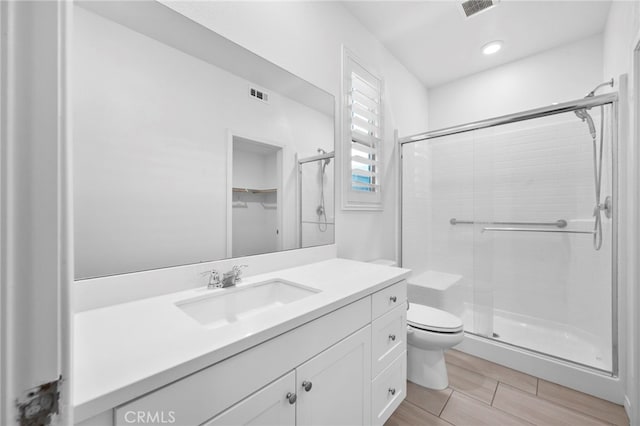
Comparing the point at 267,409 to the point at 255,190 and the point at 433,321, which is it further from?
the point at 433,321

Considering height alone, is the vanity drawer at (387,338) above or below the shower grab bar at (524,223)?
below

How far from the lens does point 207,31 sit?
45.8 inches

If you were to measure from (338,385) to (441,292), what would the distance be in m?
1.66

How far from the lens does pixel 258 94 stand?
1.37 m

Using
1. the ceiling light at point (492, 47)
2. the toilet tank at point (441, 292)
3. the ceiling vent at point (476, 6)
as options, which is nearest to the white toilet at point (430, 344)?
the toilet tank at point (441, 292)

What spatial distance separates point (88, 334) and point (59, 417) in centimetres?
53

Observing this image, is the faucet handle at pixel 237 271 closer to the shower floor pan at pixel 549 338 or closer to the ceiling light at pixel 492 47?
the shower floor pan at pixel 549 338

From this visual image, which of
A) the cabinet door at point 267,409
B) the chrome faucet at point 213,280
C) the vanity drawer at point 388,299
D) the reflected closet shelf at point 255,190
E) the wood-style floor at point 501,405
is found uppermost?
the reflected closet shelf at point 255,190

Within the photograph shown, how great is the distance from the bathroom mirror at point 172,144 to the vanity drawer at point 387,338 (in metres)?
0.63

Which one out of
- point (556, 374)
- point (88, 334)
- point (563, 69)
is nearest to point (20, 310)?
point (88, 334)

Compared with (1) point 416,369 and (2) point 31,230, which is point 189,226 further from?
(1) point 416,369

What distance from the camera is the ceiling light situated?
2324mm

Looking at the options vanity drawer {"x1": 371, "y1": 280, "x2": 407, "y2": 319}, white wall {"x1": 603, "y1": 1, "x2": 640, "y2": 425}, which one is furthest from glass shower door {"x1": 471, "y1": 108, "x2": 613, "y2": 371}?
vanity drawer {"x1": 371, "y1": 280, "x2": 407, "y2": 319}

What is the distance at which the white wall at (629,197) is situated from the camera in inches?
52.9
